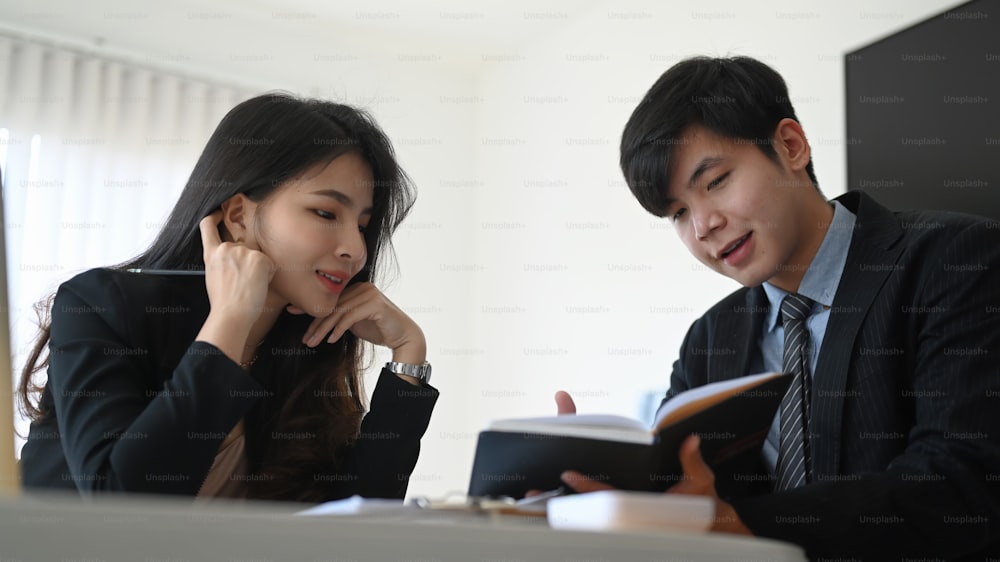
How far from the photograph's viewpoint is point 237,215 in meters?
1.63

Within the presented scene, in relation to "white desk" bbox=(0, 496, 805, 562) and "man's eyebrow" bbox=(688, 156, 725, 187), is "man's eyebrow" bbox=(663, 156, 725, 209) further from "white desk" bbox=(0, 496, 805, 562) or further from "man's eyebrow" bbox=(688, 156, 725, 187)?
"white desk" bbox=(0, 496, 805, 562)

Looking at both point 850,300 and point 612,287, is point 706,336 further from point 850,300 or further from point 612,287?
point 612,287

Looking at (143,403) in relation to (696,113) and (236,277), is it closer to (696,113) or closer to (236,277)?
(236,277)

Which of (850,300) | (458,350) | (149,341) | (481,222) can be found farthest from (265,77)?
(850,300)

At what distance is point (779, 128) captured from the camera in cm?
166

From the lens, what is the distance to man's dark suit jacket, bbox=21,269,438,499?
3.90 feet

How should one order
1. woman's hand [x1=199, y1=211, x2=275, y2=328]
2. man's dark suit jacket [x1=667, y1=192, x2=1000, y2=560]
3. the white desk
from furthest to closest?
1. woman's hand [x1=199, y1=211, x2=275, y2=328]
2. man's dark suit jacket [x1=667, y1=192, x2=1000, y2=560]
3. the white desk

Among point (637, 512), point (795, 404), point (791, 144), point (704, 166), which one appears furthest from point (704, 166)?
point (637, 512)

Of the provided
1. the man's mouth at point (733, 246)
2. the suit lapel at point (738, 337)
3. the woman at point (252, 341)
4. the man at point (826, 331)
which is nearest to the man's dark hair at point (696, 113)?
the man at point (826, 331)

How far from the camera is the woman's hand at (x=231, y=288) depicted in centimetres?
132

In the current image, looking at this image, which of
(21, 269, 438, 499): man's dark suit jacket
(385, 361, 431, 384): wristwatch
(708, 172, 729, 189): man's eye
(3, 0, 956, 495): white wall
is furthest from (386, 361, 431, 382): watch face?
(3, 0, 956, 495): white wall

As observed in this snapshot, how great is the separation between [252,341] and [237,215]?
0.82 ft

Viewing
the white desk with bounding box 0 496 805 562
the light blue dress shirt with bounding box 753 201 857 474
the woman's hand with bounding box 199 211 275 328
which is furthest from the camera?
the light blue dress shirt with bounding box 753 201 857 474

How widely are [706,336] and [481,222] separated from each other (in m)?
2.59
